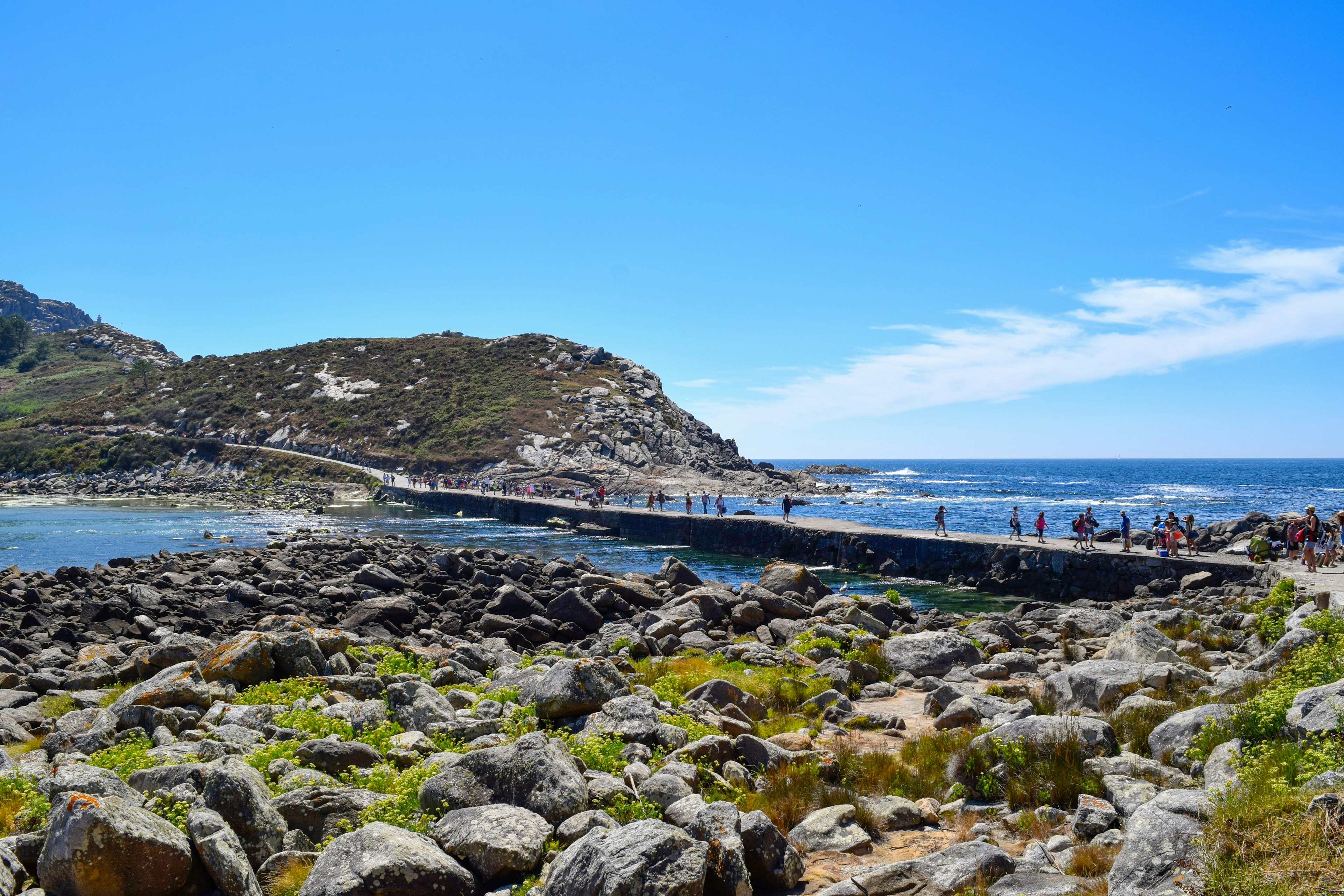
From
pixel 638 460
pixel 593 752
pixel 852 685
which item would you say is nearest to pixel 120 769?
pixel 593 752

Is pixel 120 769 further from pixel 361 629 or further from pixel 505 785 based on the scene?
pixel 361 629

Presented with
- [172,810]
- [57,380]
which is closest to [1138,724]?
[172,810]

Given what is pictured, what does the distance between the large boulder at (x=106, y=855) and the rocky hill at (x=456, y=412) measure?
255 ft

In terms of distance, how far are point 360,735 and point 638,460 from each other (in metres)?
82.0

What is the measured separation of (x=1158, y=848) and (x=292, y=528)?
50.1 meters

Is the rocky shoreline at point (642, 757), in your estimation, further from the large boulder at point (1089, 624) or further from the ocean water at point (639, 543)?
the ocean water at point (639, 543)

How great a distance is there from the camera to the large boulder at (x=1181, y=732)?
7.37m

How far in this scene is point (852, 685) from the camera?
12688 millimetres

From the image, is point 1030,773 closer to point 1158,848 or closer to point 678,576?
point 1158,848

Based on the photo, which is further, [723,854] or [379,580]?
[379,580]

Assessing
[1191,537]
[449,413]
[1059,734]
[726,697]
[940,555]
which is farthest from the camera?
[449,413]

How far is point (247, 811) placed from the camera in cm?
599

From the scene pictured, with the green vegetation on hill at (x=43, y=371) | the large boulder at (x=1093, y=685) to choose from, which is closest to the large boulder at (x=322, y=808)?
the large boulder at (x=1093, y=685)

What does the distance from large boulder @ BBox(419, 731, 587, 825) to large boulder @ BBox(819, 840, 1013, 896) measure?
199 cm
